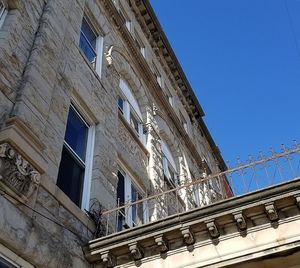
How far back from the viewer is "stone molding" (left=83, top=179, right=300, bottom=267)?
6539 mm

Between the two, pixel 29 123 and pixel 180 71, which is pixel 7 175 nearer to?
pixel 29 123

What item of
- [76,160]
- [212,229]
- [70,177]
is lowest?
[212,229]

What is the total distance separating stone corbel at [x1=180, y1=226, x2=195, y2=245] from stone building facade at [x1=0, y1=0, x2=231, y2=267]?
180 centimetres

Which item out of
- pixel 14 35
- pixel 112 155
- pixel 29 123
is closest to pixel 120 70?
pixel 112 155

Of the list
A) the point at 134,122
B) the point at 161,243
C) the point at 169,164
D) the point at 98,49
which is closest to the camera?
the point at 161,243

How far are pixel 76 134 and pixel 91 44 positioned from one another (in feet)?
14.7

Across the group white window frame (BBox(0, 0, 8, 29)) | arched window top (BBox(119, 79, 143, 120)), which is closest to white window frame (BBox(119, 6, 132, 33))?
arched window top (BBox(119, 79, 143, 120))

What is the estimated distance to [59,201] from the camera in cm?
716

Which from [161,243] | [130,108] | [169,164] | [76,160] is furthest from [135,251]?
[169,164]

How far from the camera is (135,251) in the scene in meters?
7.05

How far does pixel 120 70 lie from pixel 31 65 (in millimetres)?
6747

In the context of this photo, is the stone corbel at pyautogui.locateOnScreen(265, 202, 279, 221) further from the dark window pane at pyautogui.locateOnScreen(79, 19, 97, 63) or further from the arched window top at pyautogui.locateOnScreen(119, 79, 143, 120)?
the arched window top at pyautogui.locateOnScreen(119, 79, 143, 120)

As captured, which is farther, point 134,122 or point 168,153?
point 168,153

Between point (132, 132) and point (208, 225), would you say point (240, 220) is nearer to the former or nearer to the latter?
point (208, 225)
